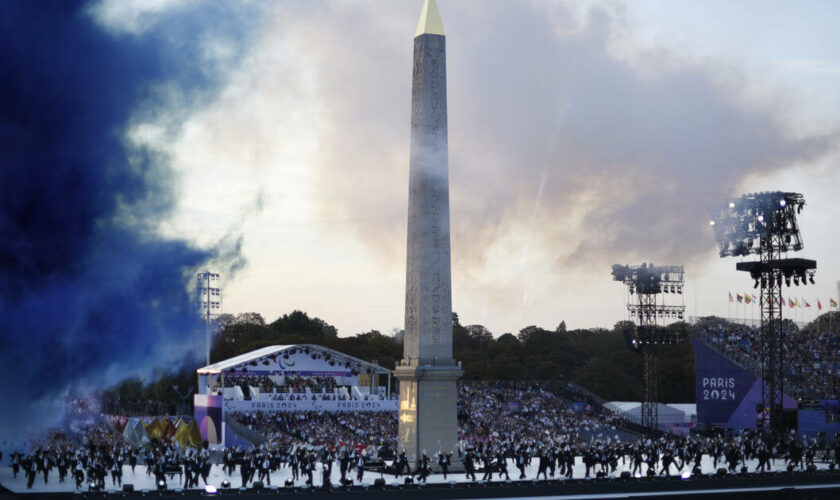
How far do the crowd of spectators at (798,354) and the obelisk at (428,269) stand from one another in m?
27.8

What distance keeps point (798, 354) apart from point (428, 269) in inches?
1400

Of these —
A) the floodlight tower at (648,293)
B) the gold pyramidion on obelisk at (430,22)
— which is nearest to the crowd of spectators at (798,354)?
the floodlight tower at (648,293)

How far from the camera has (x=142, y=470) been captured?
40812 mm

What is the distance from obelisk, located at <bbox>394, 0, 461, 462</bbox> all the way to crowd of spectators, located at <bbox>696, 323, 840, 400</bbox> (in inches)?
1093

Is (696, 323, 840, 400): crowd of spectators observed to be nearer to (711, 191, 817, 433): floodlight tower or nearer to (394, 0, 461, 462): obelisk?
(711, 191, 817, 433): floodlight tower

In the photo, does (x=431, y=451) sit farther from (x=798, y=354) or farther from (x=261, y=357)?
(x=798, y=354)

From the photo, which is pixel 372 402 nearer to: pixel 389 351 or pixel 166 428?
pixel 166 428

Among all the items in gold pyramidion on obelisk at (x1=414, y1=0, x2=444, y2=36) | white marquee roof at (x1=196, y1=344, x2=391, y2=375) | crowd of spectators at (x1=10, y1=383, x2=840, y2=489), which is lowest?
crowd of spectators at (x1=10, y1=383, x2=840, y2=489)

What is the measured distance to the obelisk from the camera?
122 feet

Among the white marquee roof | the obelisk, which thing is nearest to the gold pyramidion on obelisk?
the obelisk

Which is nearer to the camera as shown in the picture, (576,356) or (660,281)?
(660,281)

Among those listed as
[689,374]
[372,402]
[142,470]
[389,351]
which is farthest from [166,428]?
[689,374]

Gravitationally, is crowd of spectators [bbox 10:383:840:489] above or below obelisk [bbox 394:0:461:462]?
below

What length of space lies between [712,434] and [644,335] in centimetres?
657
